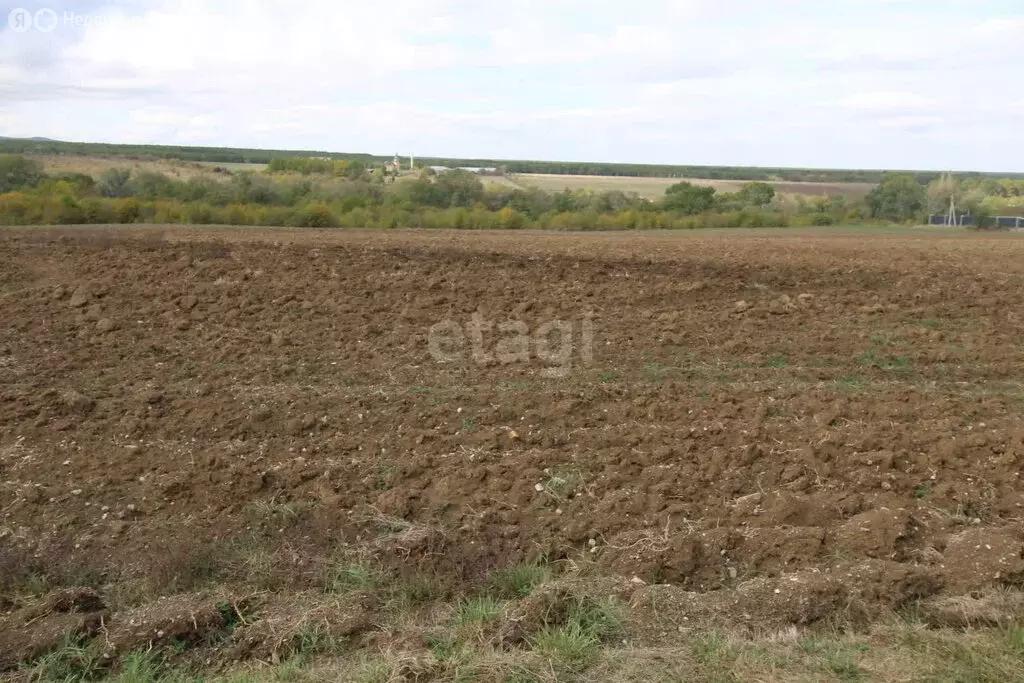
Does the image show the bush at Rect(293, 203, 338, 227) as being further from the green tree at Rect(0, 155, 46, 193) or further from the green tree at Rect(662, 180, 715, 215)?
the green tree at Rect(662, 180, 715, 215)

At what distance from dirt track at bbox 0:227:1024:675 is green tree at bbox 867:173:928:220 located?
29910 millimetres

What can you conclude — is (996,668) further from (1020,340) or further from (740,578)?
(1020,340)

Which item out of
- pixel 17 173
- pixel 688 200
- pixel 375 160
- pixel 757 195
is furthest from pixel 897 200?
pixel 375 160

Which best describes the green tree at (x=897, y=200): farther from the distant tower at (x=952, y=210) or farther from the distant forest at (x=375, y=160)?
the distant forest at (x=375, y=160)

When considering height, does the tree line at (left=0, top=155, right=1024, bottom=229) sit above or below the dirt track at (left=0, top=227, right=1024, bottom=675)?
above

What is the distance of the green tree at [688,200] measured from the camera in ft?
118

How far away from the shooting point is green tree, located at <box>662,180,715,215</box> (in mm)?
36062

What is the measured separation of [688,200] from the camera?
36375 millimetres

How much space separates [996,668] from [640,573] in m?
1.70

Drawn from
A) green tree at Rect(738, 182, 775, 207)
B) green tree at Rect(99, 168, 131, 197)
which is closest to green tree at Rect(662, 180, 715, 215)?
green tree at Rect(738, 182, 775, 207)

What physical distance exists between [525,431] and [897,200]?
38781 mm

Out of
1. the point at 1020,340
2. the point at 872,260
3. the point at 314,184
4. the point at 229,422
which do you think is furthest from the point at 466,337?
the point at 314,184

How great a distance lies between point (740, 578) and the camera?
4652 millimetres

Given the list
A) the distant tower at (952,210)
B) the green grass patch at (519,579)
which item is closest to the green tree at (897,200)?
the distant tower at (952,210)
